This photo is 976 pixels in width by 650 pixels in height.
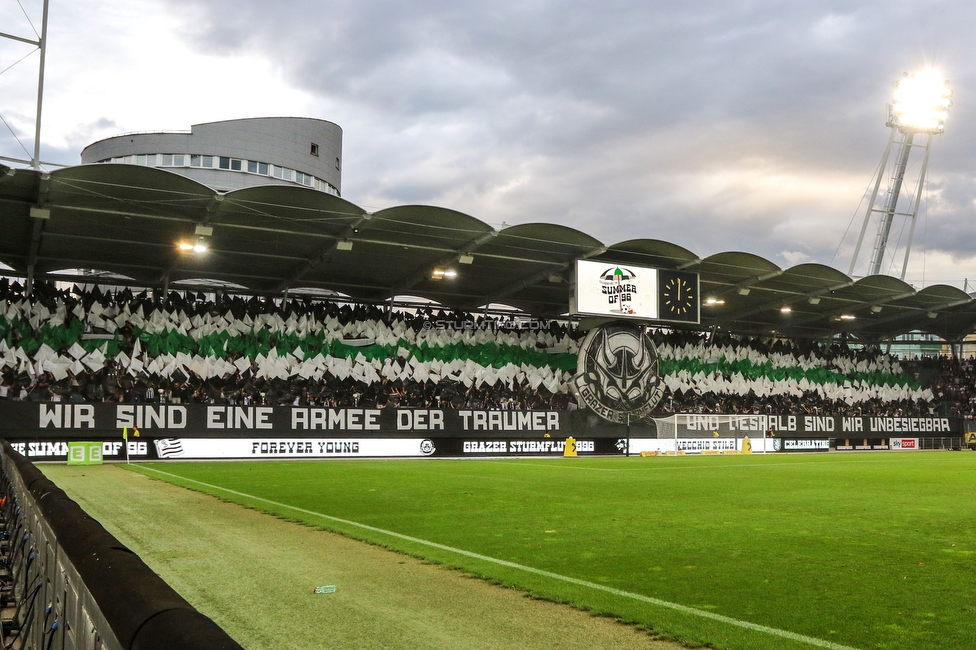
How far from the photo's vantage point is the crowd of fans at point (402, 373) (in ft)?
116

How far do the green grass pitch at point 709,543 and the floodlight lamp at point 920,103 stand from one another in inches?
1826

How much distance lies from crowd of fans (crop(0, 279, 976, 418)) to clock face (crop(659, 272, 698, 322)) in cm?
779

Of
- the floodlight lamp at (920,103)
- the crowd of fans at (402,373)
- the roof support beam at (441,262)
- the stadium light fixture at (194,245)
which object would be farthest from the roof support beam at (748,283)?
the stadium light fixture at (194,245)

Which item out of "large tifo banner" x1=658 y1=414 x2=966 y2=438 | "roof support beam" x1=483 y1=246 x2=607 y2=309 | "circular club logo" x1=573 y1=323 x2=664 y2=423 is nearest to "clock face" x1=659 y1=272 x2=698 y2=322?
"circular club logo" x1=573 y1=323 x2=664 y2=423

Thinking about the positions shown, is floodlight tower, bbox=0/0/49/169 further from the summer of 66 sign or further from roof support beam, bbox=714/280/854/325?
roof support beam, bbox=714/280/854/325

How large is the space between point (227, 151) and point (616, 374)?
44.4m

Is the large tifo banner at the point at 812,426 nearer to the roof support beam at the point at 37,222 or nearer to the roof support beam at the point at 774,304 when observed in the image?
the roof support beam at the point at 774,304

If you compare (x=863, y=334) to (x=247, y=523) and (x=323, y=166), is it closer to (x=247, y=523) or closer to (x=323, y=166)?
(x=323, y=166)

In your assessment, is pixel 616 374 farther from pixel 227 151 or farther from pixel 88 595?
pixel 227 151

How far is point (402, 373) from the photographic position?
43.5 metres

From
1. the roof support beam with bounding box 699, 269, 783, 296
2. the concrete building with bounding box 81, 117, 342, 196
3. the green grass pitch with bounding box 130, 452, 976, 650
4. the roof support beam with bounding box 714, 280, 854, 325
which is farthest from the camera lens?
the concrete building with bounding box 81, 117, 342, 196

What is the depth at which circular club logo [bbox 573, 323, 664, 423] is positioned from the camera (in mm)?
44938

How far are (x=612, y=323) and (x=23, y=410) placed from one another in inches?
1092

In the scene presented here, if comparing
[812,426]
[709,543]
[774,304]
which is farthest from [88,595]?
[812,426]
